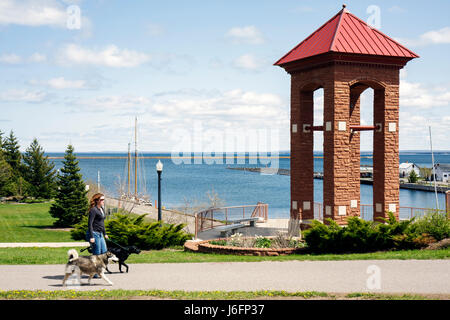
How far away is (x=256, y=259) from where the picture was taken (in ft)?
40.7

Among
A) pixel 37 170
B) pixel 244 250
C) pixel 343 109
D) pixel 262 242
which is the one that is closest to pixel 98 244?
pixel 244 250

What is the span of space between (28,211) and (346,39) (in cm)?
3807

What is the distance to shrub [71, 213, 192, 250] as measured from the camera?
15219 mm

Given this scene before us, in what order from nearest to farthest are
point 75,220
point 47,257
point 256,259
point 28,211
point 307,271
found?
point 307,271
point 256,259
point 47,257
point 75,220
point 28,211

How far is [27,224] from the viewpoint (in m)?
36.5

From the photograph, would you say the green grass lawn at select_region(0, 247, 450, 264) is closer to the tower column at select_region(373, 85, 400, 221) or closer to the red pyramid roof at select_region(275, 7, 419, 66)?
the tower column at select_region(373, 85, 400, 221)

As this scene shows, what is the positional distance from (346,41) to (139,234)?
954 cm

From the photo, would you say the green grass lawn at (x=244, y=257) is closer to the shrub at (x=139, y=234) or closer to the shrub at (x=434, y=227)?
the shrub at (x=434, y=227)

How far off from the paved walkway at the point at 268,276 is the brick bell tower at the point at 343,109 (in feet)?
17.6

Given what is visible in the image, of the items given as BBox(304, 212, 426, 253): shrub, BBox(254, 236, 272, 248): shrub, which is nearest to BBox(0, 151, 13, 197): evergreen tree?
BBox(254, 236, 272, 248): shrub

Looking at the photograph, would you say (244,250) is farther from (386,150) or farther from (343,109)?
(386,150)
